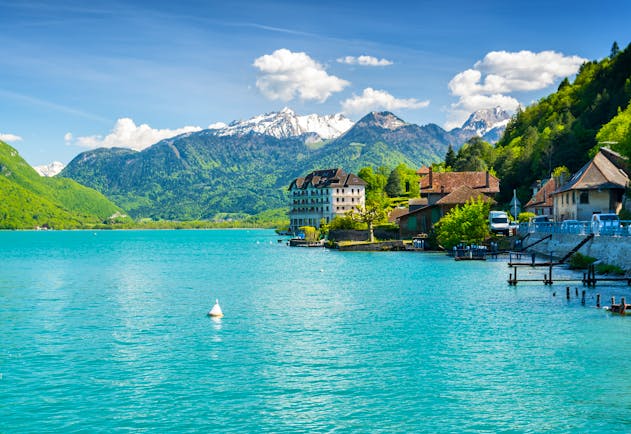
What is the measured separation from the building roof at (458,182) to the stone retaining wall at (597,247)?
151 feet

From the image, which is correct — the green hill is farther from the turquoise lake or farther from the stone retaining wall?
the turquoise lake

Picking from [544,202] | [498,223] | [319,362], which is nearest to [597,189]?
[498,223]

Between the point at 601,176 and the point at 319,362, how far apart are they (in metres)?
64.3

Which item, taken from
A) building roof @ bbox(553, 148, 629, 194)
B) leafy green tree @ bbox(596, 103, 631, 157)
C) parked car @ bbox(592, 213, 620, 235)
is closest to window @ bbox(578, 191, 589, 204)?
building roof @ bbox(553, 148, 629, 194)

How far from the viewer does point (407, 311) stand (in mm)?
41906

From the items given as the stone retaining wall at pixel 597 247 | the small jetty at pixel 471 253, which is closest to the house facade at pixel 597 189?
the stone retaining wall at pixel 597 247

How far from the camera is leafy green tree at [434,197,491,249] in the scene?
300 ft

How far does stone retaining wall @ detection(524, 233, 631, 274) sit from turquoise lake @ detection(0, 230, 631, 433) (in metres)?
8.46

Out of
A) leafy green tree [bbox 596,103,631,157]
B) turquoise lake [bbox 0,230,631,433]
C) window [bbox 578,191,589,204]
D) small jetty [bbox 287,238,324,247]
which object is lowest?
turquoise lake [bbox 0,230,631,433]

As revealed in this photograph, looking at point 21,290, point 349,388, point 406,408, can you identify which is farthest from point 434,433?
point 21,290

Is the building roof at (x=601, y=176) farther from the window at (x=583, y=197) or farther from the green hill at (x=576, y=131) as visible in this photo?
the green hill at (x=576, y=131)

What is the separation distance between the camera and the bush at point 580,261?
62.3 metres

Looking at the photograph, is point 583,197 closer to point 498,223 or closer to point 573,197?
point 573,197

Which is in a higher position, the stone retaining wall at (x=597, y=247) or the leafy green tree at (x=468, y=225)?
the leafy green tree at (x=468, y=225)
